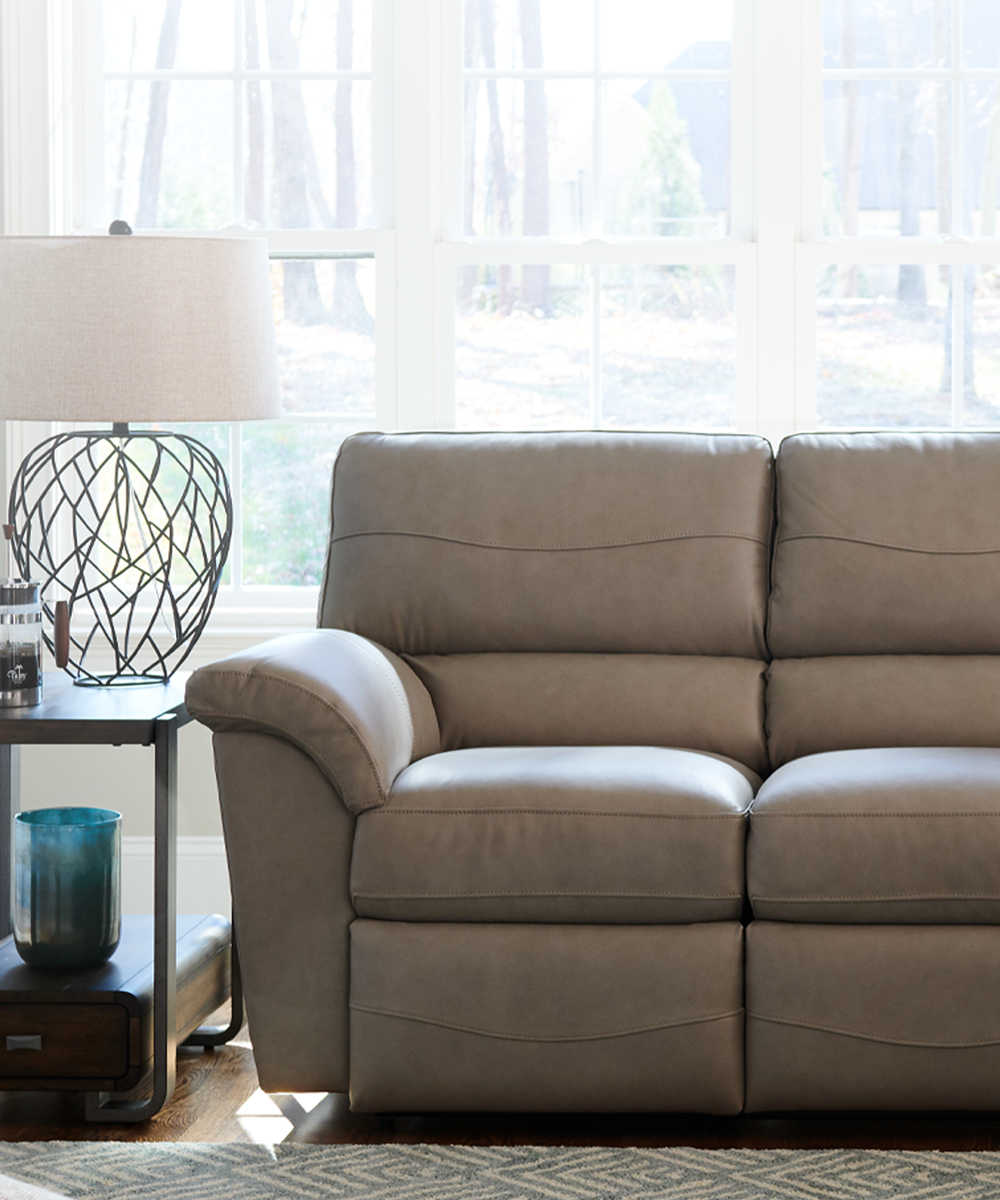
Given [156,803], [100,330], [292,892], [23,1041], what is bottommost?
[23,1041]

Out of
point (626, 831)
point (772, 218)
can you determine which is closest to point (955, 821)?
point (626, 831)

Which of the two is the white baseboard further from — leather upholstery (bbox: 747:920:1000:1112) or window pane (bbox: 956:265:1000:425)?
window pane (bbox: 956:265:1000:425)

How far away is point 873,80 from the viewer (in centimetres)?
388

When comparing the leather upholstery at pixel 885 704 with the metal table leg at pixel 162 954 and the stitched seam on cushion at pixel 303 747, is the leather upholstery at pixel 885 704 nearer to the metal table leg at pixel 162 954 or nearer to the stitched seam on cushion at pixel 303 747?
the stitched seam on cushion at pixel 303 747

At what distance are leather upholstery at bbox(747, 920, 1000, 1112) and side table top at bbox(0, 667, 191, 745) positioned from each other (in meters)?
0.96

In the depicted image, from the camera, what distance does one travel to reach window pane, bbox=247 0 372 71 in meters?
3.92

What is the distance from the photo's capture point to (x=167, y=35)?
3.95 meters

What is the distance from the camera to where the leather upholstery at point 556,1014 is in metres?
2.47

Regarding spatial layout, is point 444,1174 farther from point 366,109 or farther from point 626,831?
point 366,109

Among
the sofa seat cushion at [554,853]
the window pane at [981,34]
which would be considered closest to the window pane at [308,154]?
the window pane at [981,34]

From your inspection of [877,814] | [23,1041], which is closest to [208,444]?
[23,1041]

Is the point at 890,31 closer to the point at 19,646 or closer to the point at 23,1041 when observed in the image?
the point at 19,646

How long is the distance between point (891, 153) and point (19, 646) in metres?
2.29

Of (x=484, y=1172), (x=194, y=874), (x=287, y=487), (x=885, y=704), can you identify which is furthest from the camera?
(x=287, y=487)
